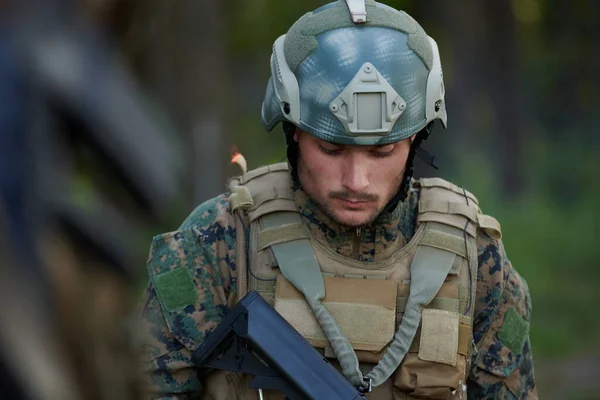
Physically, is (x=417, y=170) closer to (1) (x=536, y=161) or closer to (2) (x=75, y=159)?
(2) (x=75, y=159)

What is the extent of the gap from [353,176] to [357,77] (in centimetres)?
30

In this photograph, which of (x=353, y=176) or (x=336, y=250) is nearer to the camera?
(x=353, y=176)

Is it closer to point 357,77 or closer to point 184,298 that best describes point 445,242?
point 357,77

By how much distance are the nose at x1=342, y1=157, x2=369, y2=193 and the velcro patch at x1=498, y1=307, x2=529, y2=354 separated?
768 millimetres

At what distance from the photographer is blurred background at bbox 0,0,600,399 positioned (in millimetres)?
928

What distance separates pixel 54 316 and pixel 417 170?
1020cm

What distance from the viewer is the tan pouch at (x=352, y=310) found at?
3641 millimetres

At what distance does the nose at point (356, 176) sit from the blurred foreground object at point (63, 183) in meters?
2.53

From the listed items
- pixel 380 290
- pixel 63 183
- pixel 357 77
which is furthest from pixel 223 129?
pixel 63 183

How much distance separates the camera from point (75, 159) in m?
0.96

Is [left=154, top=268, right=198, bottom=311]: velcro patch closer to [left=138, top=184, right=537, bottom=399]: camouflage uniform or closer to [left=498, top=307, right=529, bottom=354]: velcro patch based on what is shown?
[left=138, top=184, right=537, bottom=399]: camouflage uniform

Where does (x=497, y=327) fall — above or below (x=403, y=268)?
below

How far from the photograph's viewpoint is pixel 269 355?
3.38 meters

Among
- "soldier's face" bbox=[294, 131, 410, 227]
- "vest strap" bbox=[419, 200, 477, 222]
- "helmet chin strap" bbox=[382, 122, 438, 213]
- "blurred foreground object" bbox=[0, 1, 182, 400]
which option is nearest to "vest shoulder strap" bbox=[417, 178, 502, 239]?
"vest strap" bbox=[419, 200, 477, 222]
